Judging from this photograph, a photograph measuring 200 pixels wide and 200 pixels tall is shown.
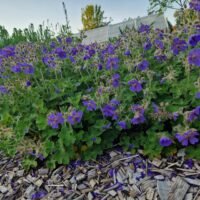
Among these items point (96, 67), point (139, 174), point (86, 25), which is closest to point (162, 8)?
point (86, 25)

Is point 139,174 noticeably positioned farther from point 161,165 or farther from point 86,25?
point 86,25

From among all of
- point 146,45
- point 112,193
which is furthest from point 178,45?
point 112,193

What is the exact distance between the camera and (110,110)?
2.27 metres

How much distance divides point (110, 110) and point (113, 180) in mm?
445

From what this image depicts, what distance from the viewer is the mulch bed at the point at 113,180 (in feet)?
6.51

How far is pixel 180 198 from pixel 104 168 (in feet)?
1.86

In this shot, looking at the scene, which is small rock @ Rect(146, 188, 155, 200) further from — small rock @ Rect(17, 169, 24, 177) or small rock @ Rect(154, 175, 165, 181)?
small rock @ Rect(17, 169, 24, 177)

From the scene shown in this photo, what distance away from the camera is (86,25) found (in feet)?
62.7

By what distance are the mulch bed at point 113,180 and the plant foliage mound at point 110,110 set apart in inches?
2.7

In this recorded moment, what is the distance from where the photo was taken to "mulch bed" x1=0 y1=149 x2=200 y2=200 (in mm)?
1985

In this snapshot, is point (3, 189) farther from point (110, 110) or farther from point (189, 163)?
point (189, 163)

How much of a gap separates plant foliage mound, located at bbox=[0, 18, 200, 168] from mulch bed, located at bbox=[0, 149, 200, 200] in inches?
2.7

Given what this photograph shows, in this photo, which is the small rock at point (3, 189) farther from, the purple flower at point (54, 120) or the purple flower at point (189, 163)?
the purple flower at point (189, 163)

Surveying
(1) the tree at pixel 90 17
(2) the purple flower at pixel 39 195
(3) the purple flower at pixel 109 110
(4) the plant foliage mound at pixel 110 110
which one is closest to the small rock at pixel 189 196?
(4) the plant foliage mound at pixel 110 110
